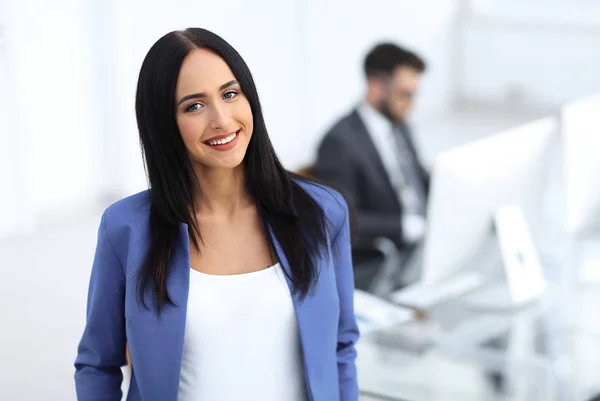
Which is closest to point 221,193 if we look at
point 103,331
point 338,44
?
point 103,331

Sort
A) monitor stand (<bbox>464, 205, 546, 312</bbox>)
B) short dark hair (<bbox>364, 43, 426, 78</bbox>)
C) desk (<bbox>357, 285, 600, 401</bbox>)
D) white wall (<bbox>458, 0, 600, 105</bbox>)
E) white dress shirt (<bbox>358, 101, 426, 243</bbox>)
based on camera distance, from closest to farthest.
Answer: desk (<bbox>357, 285, 600, 401</bbox>), monitor stand (<bbox>464, 205, 546, 312</bbox>), white dress shirt (<bbox>358, 101, 426, 243</bbox>), short dark hair (<bbox>364, 43, 426, 78</bbox>), white wall (<bbox>458, 0, 600, 105</bbox>)

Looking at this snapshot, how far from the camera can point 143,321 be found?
169 centimetres

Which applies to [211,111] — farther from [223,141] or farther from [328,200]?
[328,200]

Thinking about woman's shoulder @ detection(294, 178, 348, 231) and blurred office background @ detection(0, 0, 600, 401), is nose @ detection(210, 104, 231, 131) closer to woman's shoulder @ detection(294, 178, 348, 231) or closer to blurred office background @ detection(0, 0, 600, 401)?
woman's shoulder @ detection(294, 178, 348, 231)

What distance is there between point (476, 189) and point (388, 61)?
4.33 feet

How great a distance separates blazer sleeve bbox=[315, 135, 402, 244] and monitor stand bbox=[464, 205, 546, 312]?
0.75 m

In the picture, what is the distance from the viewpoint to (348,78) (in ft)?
25.1

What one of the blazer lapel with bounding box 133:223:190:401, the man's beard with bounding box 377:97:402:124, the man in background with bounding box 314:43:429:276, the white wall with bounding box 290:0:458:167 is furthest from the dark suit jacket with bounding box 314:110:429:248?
the white wall with bounding box 290:0:458:167

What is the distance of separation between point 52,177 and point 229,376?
446 cm

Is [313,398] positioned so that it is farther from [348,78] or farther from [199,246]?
[348,78]

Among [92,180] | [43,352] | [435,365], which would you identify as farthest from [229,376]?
[92,180]

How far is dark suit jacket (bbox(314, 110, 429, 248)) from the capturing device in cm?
387

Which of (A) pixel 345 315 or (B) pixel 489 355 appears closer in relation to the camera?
(A) pixel 345 315

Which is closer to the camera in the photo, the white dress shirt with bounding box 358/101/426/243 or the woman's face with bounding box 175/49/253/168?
the woman's face with bounding box 175/49/253/168
